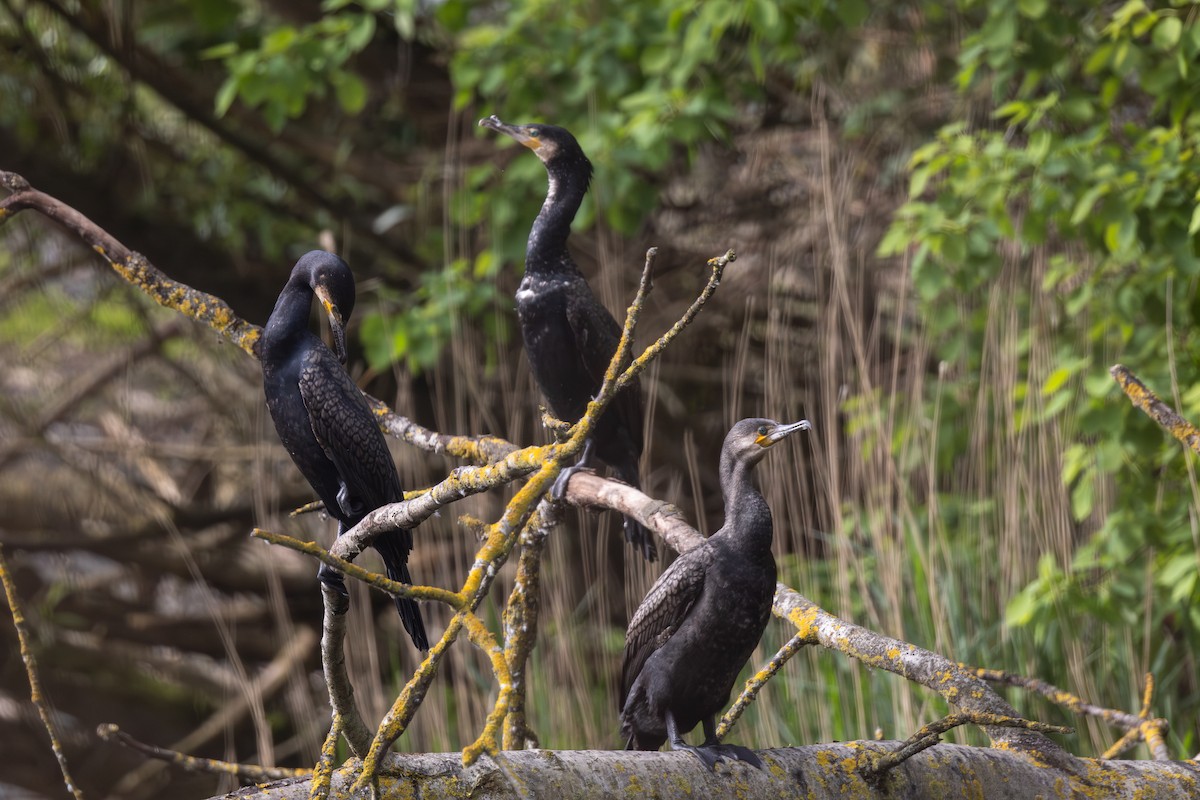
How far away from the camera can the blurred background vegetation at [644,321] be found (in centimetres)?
397

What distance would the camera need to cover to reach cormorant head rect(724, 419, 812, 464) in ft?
8.36

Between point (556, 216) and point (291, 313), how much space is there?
136cm

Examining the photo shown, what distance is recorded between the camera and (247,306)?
21.6 feet

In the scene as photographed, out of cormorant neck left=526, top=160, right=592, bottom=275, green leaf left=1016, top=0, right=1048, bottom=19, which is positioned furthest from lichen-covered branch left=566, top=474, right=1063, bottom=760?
green leaf left=1016, top=0, right=1048, bottom=19

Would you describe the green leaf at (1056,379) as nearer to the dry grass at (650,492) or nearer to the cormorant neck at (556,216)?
the dry grass at (650,492)

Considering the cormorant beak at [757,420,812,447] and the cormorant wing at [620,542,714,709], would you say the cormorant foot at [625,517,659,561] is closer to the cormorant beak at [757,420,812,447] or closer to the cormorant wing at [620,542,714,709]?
the cormorant wing at [620,542,714,709]

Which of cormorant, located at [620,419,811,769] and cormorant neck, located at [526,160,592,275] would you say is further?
cormorant neck, located at [526,160,592,275]

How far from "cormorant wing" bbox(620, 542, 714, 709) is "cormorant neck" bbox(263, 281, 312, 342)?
877mm

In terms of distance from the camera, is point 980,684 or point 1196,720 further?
point 1196,720

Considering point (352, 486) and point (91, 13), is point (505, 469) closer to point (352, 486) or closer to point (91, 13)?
point (352, 486)

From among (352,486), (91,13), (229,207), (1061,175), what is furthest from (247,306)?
(352,486)

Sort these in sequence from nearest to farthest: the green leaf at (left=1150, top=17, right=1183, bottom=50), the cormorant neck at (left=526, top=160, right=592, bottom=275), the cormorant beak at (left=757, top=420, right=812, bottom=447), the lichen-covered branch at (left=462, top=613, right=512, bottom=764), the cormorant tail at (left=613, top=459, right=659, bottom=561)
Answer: the lichen-covered branch at (left=462, top=613, right=512, bottom=764), the cormorant beak at (left=757, top=420, right=812, bottom=447), the cormorant tail at (left=613, top=459, right=659, bottom=561), the cormorant neck at (left=526, top=160, right=592, bottom=275), the green leaf at (left=1150, top=17, right=1183, bottom=50)

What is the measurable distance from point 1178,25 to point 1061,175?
0.66 meters

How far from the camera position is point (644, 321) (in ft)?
19.5
